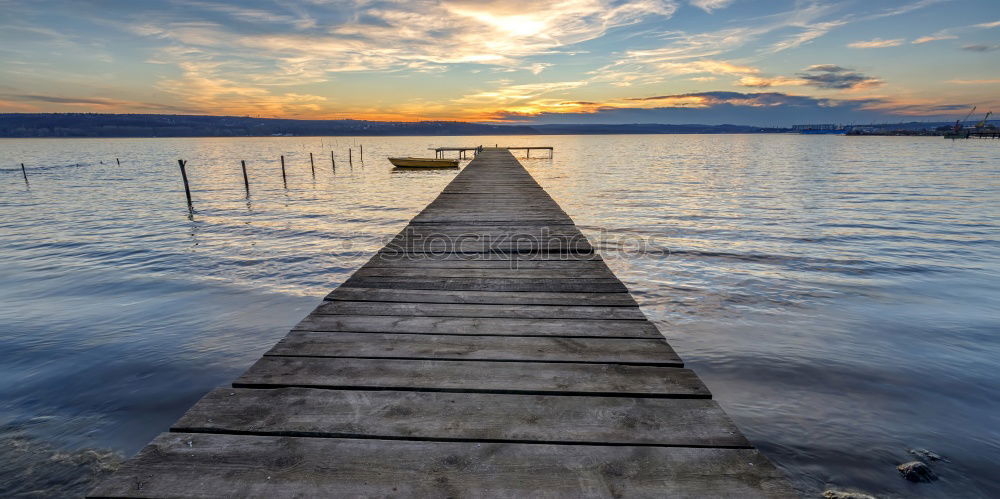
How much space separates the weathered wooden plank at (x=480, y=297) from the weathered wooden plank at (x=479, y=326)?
0.43 meters

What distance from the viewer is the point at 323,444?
211 cm

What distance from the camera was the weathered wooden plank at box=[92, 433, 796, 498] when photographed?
1824 millimetres

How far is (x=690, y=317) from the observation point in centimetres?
823

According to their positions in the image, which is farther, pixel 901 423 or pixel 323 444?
pixel 901 423

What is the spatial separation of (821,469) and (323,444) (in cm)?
476

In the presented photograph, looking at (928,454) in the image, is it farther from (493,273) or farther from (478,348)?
(478,348)

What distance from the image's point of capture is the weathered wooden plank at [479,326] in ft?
11.3

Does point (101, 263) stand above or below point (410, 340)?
below

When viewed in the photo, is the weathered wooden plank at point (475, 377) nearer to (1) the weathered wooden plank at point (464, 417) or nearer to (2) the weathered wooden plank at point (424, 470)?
(1) the weathered wooden plank at point (464, 417)

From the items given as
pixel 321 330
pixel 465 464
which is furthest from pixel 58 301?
pixel 465 464

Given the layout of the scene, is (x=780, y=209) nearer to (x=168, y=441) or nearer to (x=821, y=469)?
(x=821, y=469)

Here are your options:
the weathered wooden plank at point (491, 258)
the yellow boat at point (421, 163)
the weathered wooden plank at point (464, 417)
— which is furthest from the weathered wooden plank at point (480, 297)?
the yellow boat at point (421, 163)

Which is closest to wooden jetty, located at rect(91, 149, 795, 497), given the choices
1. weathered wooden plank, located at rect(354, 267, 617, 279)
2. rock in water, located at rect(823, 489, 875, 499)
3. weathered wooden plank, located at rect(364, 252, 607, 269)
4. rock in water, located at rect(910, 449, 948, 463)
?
weathered wooden plank, located at rect(354, 267, 617, 279)

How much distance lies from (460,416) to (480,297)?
199cm
